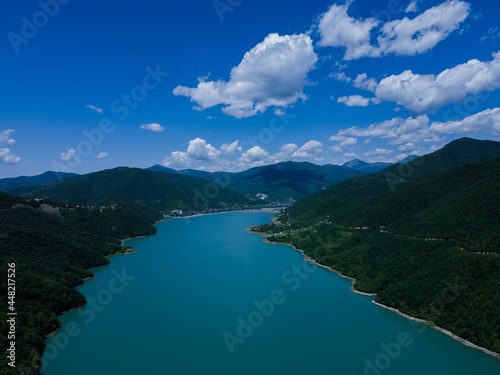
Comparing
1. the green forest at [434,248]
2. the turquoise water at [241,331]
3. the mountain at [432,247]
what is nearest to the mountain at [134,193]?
the mountain at [432,247]

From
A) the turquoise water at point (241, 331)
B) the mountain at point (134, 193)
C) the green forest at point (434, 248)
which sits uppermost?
the mountain at point (134, 193)

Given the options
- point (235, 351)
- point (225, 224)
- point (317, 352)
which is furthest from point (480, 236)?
point (225, 224)

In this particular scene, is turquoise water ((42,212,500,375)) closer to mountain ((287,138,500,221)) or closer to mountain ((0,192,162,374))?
mountain ((0,192,162,374))

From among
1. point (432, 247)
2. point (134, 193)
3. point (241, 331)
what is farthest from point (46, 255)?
point (134, 193)

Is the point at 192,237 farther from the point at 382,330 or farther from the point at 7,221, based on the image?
the point at 382,330

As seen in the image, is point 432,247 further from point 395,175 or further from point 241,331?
point 395,175

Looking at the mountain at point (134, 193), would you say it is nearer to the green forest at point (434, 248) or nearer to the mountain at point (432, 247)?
the mountain at point (432, 247)

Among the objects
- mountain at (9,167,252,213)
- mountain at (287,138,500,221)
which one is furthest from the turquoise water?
mountain at (9,167,252,213)
